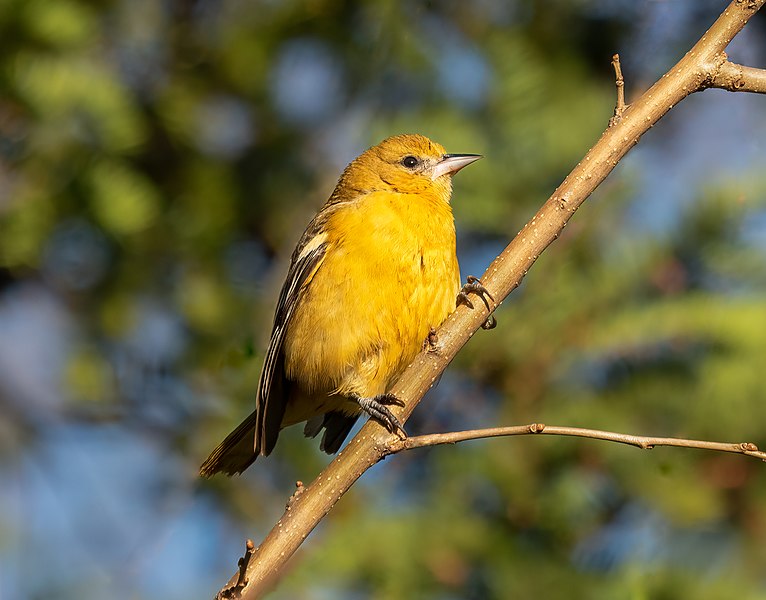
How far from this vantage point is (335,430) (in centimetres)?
388

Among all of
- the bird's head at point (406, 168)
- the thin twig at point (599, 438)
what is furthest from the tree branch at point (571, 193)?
the bird's head at point (406, 168)

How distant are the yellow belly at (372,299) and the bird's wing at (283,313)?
0.03 metres

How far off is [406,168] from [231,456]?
4.41 ft

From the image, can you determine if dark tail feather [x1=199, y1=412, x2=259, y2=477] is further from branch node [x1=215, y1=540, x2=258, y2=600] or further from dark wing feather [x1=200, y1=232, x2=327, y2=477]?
branch node [x1=215, y1=540, x2=258, y2=600]

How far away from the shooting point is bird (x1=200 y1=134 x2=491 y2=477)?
3492mm

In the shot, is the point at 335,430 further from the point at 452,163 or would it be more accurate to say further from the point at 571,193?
the point at 571,193

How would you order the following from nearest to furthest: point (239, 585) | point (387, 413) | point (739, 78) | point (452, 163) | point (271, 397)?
point (239, 585)
point (739, 78)
point (387, 413)
point (271, 397)
point (452, 163)

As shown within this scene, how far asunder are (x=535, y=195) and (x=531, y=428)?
1871 millimetres

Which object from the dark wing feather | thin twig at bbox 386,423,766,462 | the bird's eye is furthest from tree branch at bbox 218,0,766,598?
the bird's eye

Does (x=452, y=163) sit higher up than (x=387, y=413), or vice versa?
(x=452, y=163)

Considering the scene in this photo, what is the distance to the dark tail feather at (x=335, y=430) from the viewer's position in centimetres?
386

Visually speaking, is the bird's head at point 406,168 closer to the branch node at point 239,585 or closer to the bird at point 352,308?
the bird at point 352,308

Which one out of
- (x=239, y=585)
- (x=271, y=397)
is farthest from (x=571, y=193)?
(x=271, y=397)

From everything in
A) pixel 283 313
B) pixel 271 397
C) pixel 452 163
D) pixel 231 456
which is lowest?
pixel 231 456
